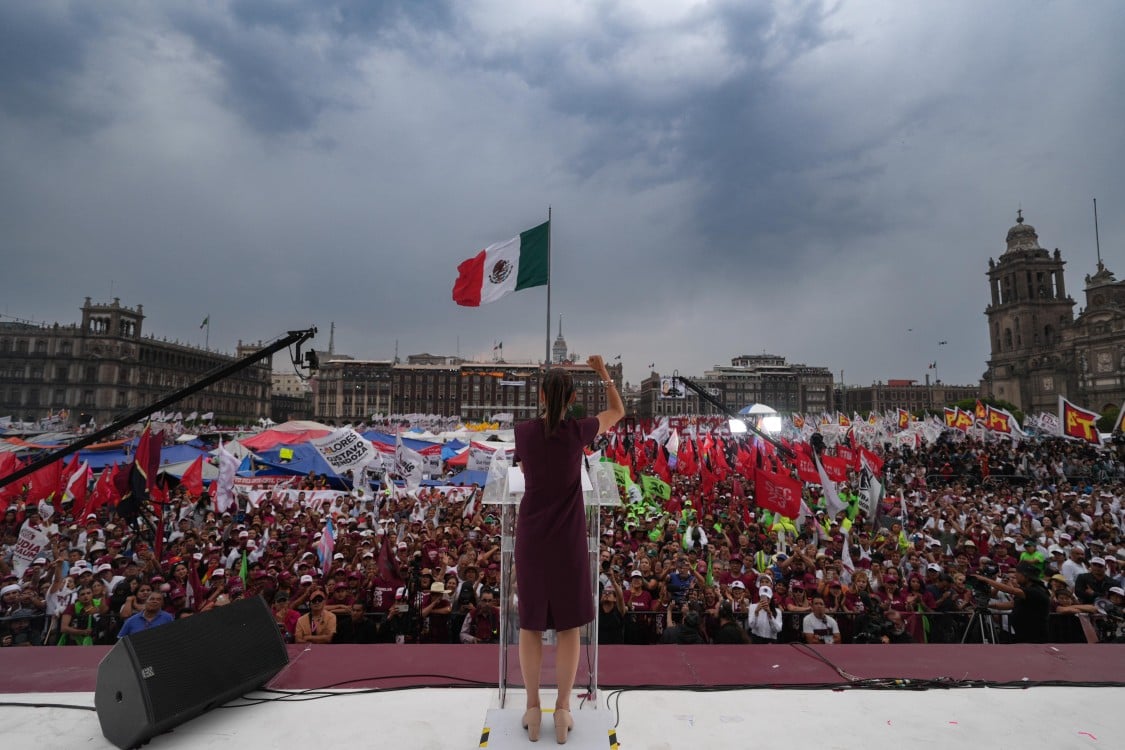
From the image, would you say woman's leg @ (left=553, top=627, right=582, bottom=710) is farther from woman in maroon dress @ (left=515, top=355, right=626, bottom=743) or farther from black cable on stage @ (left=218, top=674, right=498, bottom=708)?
black cable on stage @ (left=218, top=674, right=498, bottom=708)

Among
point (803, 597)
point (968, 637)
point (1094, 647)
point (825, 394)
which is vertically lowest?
point (968, 637)

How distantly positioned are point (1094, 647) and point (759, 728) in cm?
295

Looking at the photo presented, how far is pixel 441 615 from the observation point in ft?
21.9

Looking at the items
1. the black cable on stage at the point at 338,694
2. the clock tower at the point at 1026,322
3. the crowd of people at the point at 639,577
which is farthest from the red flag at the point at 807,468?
the clock tower at the point at 1026,322

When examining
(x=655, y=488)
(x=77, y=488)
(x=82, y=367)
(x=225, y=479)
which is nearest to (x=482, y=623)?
(x=655, y=488)

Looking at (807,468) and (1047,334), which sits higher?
(1047,334)

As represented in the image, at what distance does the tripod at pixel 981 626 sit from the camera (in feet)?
22.4

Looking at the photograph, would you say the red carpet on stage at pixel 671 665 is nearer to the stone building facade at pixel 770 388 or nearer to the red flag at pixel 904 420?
the red flag at pixel 904 420

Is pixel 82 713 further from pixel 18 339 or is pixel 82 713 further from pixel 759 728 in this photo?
pixel 18 339

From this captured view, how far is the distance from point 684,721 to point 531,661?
0.91 metres

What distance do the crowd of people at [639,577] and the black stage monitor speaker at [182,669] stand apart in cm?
18

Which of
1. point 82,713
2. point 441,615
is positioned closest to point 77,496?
point 441,615

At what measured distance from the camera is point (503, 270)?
7.61 m

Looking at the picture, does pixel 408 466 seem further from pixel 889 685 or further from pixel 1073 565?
pixel 889 685
